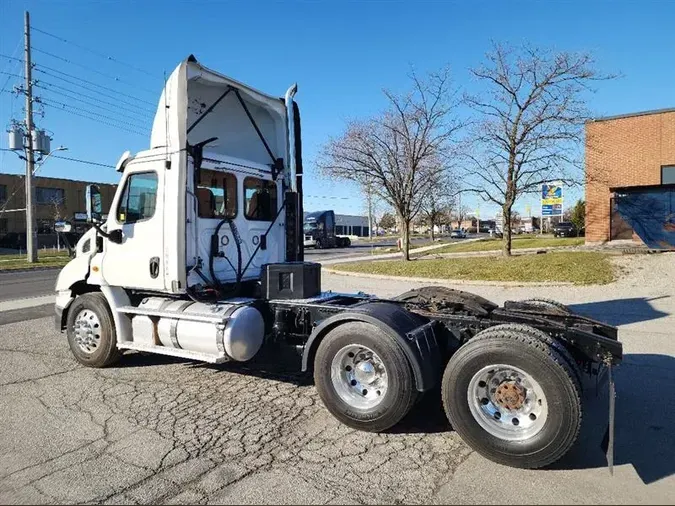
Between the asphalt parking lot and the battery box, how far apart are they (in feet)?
3.35

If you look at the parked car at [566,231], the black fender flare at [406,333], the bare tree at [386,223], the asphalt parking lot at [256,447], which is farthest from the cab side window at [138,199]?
the bare tree at [386,223]

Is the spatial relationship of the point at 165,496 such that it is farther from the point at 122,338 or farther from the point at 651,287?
the point at 651,287

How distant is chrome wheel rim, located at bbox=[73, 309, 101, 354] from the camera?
623 cm

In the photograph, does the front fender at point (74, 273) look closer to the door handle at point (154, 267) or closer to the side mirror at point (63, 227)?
the side mirror at point (63, 227)

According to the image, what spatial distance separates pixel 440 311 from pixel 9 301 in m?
12.2

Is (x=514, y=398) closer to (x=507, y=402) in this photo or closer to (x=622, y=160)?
(x=507, y=402)

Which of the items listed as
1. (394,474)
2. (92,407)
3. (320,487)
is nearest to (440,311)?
(394,474)

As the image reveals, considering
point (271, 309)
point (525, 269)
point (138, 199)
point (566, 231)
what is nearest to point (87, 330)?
point (138, 199)

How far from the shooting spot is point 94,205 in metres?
6.09

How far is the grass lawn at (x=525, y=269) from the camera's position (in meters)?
14.6

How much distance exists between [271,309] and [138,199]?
2.13 meters

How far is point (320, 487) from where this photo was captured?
335 centimetres

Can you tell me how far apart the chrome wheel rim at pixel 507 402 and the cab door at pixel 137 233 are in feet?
12.0

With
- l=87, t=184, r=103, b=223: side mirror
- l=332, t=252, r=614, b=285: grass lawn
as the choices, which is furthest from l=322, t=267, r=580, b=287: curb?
l=87, t=184, r=103, b=223: side mirror
